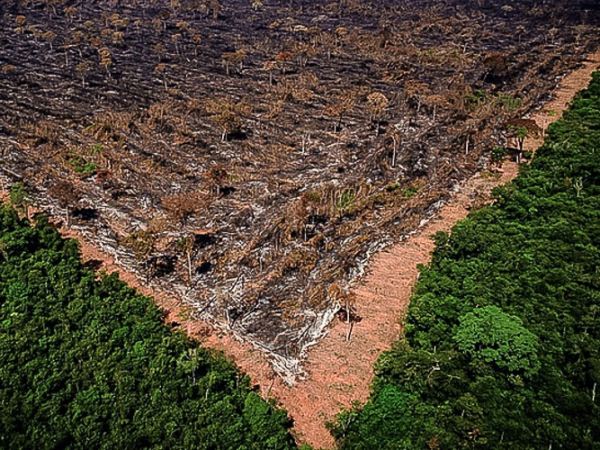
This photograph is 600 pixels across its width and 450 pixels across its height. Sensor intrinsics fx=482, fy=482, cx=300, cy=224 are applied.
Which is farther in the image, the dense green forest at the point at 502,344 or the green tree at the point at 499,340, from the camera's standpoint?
the green tree at the point at 499,340

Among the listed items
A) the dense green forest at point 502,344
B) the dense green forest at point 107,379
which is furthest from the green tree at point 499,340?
the dense green forest at point 107,379

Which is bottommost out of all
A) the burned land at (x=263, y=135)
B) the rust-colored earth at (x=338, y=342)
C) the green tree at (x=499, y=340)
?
the rust-colored earth at (x=338, y=342)

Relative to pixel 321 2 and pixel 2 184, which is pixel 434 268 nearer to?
pixel 2 184

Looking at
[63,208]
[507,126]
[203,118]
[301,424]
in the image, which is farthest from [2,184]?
[507,126]

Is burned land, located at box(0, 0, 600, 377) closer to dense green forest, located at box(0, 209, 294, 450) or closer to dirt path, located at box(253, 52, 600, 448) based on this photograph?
dirt path, located at box(253, 52, 600, 448)

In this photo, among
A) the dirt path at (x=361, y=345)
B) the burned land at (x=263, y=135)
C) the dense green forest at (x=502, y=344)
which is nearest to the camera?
the dense green forest at (x=502, y=344)

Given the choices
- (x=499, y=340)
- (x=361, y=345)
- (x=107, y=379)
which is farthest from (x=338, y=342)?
(x=107, y=379)

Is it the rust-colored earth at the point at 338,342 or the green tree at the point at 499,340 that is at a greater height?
the green tree at the point at 499,340

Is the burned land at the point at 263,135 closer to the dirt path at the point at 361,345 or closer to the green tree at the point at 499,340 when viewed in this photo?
the dirt path at the point at 361,345
